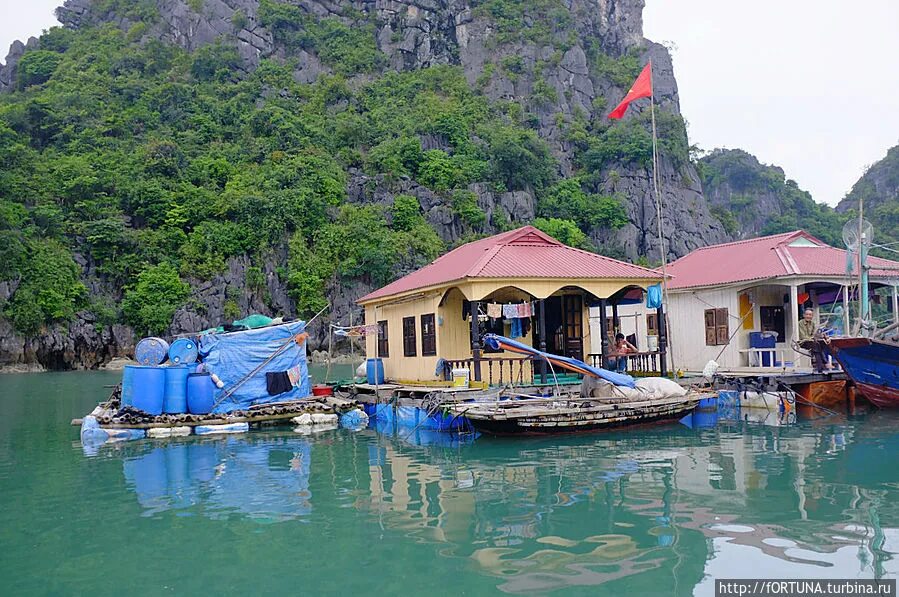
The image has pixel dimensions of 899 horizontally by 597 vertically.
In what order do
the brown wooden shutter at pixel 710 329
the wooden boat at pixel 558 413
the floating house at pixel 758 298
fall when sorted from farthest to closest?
the brown wooden shutter at pixel 710 329
the floating house at pixel 758 298
the wooden boat at pixel 558 413

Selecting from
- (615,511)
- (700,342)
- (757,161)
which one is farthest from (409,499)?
(757,161)

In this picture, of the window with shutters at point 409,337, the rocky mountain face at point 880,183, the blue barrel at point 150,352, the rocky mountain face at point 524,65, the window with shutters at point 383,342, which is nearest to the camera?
the blue barrel at point 150,352

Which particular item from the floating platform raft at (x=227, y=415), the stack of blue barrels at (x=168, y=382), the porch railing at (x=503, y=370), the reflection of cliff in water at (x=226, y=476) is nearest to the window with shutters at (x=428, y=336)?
the porch railing at (x=503, y=370)

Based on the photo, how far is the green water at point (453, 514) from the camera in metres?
7.18

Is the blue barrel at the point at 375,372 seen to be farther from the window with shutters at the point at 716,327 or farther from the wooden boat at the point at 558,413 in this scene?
the window with shutters at the point at 716,327

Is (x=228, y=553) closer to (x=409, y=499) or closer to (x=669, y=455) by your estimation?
(x=409, y=499)

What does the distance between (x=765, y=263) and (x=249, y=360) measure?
15.9 metres

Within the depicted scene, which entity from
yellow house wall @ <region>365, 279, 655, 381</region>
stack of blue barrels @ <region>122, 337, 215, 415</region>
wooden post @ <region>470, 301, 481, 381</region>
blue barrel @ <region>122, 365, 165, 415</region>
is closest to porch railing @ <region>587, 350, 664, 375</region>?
yellow house wall @ <region>365, 279, 655, 381</region>

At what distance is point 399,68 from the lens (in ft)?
256

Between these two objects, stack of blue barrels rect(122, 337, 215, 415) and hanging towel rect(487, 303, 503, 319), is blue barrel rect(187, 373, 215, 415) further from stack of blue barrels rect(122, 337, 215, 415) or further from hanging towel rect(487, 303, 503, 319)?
hanging towel rect(487, 303, 503, 319)

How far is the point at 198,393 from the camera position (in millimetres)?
18797

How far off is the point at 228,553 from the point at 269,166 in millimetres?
52310

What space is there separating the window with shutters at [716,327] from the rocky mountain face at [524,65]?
36.4 meters

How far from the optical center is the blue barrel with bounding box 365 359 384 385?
70.9 ft
